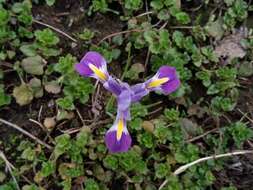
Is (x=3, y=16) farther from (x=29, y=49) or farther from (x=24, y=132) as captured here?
(x=24, y=132)

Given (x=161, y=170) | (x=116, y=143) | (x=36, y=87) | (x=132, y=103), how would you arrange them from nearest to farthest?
(x=116, y=143)
(x=132, y=103)
(x=161, y=170)
(x=36, y=87)

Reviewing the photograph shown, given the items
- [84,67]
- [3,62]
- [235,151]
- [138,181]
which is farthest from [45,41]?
[235,151]

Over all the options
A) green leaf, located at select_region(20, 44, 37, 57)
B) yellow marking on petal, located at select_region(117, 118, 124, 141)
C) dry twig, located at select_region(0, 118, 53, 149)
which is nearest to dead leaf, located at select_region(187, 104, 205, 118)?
yellow marking on petal, located at select_region(117, 118, 124, 141)

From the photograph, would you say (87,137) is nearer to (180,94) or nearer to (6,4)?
(180,94)

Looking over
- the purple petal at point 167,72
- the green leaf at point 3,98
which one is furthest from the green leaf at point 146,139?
the green leaf at point 3,98

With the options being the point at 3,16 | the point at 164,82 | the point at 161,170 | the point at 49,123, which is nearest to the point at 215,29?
the point at 164,82

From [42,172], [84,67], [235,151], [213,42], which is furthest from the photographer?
[213,42]
